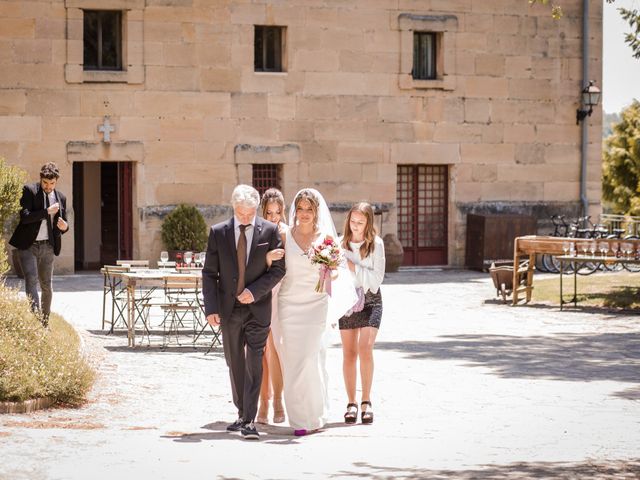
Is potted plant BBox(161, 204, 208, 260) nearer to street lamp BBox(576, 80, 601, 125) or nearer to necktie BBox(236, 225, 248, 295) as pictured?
street lamp BBox(576, 80, 601, 125)

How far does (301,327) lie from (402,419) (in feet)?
3.93

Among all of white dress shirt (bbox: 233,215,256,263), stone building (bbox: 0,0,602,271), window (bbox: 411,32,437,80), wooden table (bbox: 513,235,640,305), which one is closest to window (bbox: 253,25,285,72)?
stone building (bbox: 0,0,602,271)

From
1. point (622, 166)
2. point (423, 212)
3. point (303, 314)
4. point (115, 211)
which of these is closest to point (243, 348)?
point (303, 314)

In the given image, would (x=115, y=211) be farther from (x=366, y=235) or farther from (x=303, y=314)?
(x=303, y=314)

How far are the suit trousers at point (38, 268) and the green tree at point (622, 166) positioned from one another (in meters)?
60.9

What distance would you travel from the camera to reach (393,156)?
29.8 m

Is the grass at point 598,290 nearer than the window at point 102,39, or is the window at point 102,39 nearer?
the grass at point 598,290

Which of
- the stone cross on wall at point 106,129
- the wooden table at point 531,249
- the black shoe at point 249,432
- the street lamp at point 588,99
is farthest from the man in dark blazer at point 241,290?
the street lamp at point 588,99

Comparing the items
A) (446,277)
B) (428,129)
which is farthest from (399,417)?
(428,129)

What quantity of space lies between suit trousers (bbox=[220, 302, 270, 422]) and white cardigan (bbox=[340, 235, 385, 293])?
1.19m

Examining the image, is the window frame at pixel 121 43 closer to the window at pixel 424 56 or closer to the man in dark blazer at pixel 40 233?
the window at pixel 424 56

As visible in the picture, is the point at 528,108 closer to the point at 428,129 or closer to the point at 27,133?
the point at 428,129

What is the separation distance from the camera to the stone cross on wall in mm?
27500

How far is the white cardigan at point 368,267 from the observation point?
12.0m
